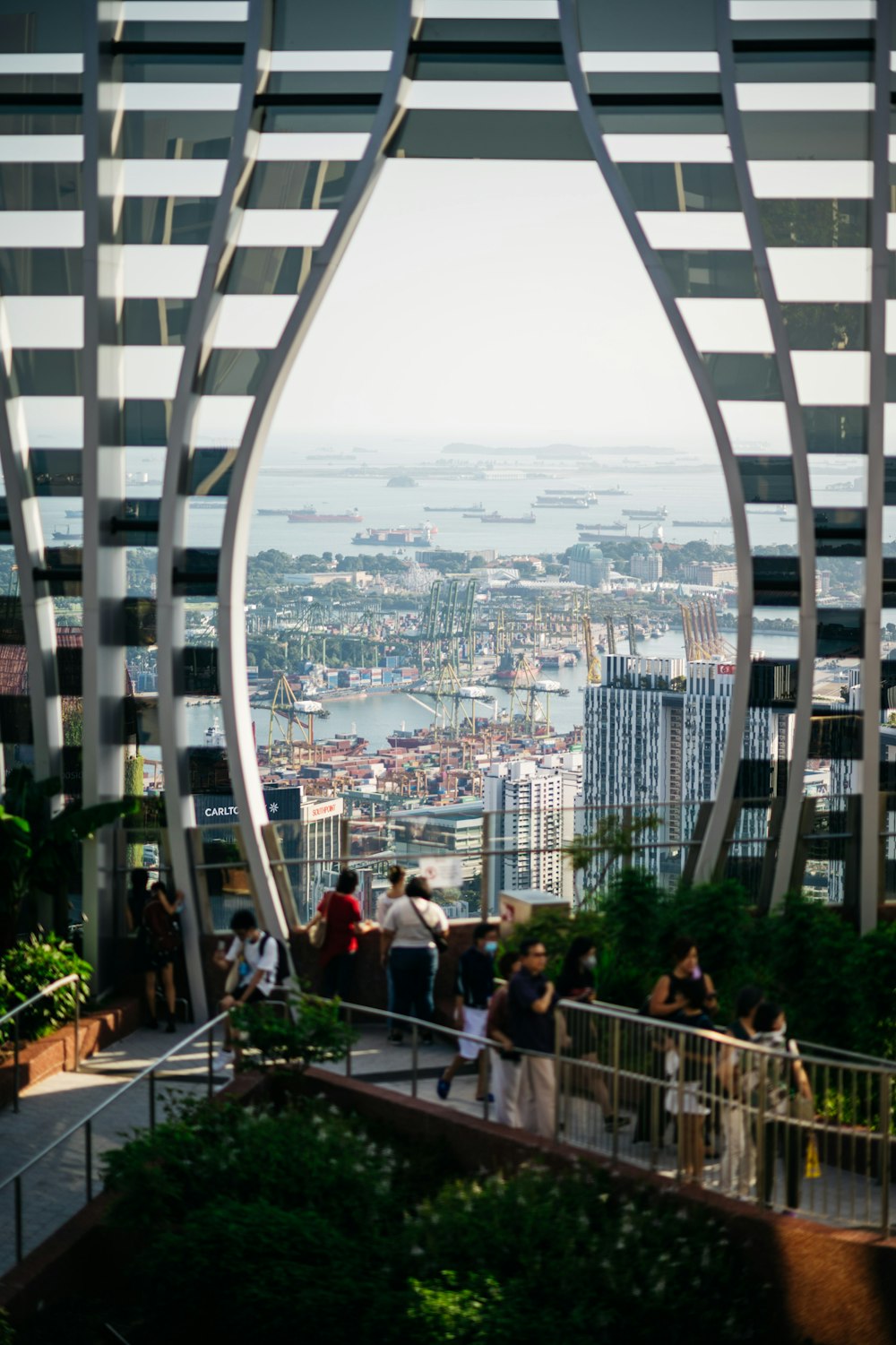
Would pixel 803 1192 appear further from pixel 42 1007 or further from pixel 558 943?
pixel 42 1007

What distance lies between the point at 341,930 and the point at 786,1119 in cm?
540

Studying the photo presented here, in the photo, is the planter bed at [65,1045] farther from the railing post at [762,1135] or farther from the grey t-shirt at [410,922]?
the railing post at [762,1135]

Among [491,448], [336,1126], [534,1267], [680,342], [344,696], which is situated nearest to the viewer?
[534,1267]

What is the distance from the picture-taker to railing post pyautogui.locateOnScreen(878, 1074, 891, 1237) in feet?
28.4

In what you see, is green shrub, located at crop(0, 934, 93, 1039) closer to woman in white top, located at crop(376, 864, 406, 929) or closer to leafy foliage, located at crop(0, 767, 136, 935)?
leafy foliage, located at crop(0, 767, 136, 935)

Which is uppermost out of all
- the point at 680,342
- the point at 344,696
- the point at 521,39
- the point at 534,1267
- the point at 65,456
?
the point at 521,39

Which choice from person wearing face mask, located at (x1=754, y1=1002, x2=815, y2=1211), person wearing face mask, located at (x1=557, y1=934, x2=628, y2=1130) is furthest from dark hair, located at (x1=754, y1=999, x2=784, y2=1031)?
person wearing face mask, located at (x1=557, y1=934, x2=628, y2=1130)

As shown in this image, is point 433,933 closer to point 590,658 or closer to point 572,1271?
point 572,1271

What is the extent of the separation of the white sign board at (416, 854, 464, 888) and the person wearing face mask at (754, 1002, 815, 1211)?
5.64 m

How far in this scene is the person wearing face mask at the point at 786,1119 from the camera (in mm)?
9031

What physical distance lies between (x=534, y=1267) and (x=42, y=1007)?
19.5 ft

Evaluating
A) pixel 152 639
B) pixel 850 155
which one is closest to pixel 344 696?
pixel 152 639

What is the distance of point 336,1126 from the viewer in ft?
33.9

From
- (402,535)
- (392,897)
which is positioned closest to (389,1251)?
(392,897)
